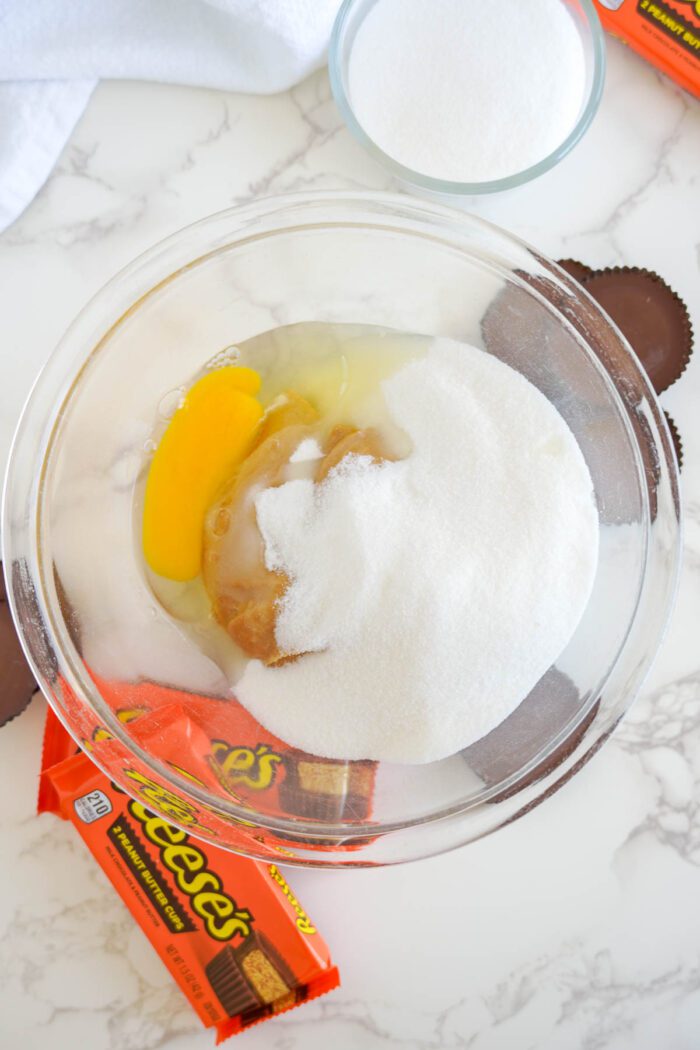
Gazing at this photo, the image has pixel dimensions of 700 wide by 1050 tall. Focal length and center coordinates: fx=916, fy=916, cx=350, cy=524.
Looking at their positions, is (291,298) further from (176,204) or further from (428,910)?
(428,910)

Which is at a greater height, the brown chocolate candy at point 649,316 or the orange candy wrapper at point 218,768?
the brown chocolate candy at point 649,316

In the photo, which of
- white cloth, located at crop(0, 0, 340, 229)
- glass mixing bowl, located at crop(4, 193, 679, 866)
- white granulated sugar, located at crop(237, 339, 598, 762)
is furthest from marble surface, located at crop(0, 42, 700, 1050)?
white granulated sugar, located at crop(237, 339, 598, 762)

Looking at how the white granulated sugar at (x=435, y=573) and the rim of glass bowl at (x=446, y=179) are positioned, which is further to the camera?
the rim of glass bowl at (x=446, y=179)

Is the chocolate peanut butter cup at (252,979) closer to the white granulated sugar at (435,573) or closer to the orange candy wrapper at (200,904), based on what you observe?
the orange candy wrapper at (200,904)

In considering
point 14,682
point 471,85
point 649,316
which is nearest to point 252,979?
point 14,682

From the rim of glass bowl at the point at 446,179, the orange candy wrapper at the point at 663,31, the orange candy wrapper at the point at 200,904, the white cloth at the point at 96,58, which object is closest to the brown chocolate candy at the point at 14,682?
the orange candy wrapper at the point at 200,904

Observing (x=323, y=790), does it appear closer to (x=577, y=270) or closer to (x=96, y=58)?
(x=577, y=270)
